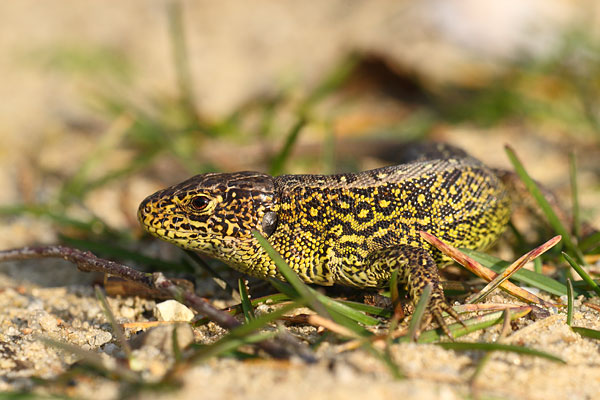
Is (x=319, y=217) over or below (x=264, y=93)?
below

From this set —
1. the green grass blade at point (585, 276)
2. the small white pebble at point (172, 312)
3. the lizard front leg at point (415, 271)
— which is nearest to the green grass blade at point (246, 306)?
the small white pebble at point (172, 312)

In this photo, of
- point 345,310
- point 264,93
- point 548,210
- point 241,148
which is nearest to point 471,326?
point 345,310

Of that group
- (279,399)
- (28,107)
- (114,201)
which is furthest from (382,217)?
(28,107)

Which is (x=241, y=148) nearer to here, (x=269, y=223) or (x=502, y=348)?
(x=269, y=223)

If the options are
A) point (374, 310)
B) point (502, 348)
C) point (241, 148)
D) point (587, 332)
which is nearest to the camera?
point (502, 348)

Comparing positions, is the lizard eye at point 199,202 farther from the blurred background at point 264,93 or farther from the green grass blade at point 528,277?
the green grass blade at point 528,277

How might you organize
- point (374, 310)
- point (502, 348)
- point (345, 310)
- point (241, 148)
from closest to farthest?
point (502, 348)
point (345, 310)
point (374, 310)
point (241, 148)

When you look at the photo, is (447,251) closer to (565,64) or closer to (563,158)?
(563,158)
